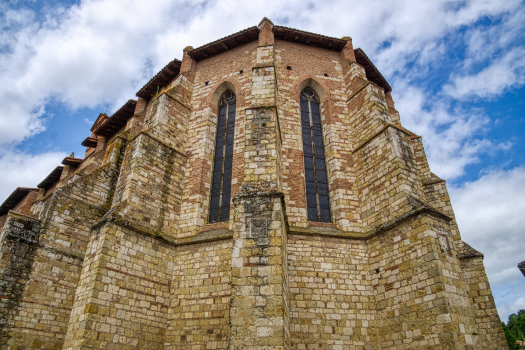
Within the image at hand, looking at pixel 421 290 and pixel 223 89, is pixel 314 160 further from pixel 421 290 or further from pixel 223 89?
pixel 421 290

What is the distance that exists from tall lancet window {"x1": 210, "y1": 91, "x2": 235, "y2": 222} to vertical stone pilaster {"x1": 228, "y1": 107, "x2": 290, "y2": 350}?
8.21 ft

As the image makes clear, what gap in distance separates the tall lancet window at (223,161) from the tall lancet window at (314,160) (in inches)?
98.9

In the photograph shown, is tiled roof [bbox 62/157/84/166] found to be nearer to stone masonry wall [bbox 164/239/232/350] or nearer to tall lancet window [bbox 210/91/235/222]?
tall lancet window [bbox 210/91/235/222]

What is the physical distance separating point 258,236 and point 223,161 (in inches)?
196

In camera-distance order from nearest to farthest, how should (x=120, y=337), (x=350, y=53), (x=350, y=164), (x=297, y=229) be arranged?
(x=120, y=337), (x=297, y=229), (x=350, y=164), (x=350, y=53)

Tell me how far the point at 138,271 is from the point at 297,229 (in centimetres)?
433

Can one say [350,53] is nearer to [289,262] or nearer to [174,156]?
[174,156]

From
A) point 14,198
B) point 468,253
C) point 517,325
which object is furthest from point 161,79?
point 517,325

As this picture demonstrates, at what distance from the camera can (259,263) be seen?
691 cm

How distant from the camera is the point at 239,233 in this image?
7.32 metres

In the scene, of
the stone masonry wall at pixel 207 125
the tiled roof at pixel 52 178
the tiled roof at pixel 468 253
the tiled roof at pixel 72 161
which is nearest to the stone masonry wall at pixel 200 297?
the stone masonry wall at pixel 207 125

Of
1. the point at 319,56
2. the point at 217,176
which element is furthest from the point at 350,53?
the point at 217,176

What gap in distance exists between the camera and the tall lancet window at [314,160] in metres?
10.6

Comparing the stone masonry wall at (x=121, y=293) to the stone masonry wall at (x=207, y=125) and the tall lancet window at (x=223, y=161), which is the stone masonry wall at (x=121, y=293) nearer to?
the stone masonry wall at (x=207, y=125)
